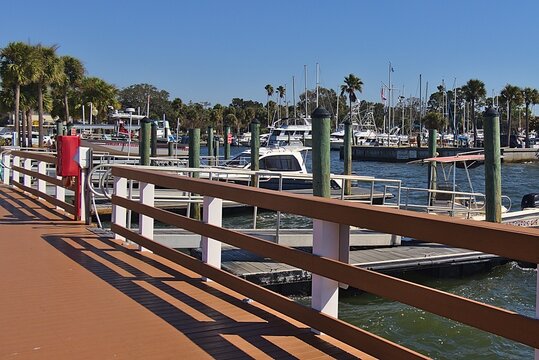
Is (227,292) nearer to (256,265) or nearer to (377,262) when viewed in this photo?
(256,265)

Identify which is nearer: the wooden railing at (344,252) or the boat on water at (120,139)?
the wooden railing at (344,252)

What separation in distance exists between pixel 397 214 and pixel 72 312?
284 cm

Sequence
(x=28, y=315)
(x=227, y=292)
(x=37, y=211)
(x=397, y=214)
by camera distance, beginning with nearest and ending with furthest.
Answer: (x=397, y=214) → (x=28, y=315) → (x=227, y=292) → (x=37, y=211)

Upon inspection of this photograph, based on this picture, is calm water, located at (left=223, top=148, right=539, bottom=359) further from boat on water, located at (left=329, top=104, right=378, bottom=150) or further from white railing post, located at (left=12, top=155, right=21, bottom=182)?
boat on water, located at (left=329, top=104, right=378, bottom=150)

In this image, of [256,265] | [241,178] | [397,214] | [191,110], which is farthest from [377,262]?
[191,110]

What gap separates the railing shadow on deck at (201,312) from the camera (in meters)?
3.96

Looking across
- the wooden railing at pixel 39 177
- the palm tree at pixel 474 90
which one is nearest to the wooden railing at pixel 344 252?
the wooden railing at pixel 39 177

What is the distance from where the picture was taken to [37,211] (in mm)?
10992

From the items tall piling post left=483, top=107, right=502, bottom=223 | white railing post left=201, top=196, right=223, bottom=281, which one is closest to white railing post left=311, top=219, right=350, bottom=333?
→ white railing post left=201, top=196, right=223, bottom=281

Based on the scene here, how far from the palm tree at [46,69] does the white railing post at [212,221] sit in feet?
137

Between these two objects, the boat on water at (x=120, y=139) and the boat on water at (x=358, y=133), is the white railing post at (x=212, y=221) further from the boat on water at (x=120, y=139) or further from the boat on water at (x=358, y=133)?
the boat on water at (x=358, y=133)

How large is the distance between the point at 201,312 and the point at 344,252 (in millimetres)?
1391

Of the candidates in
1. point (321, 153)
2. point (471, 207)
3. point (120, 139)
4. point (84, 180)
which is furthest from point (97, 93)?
point (84, 180)

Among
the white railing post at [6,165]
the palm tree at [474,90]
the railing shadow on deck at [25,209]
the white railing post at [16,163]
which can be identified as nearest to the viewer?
the railing shadow on deck at [25,209]
